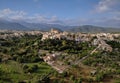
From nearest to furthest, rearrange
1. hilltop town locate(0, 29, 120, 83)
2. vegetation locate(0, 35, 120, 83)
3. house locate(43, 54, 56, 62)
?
1. vegetation locate(0, 35, 120, 83)
2. hilltop town locate(0, 29, 120, 83)
3. house locate(43, 54, 56, 62)

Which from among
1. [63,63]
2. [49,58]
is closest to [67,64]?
[63,63]


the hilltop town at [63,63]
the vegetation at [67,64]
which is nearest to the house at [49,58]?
the hilltop town at [63,63]

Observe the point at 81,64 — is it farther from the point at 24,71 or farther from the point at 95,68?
the point at 24,71

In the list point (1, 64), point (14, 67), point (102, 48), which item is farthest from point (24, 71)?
point (102, 48)

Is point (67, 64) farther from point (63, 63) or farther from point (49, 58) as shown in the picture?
point (49, 58)

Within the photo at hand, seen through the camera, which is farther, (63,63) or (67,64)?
(63,63)

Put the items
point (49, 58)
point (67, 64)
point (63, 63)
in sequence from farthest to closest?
point (49, 58) < point (63, 63) < point (67, 64)

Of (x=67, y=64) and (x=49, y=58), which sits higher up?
(x=49, y=58)

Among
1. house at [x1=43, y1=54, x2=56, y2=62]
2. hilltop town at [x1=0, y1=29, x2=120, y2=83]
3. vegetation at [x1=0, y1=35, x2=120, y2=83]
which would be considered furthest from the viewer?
house at [x1=43, y1=54, x2=56, y2=62]

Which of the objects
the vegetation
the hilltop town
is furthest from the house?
the vegetation

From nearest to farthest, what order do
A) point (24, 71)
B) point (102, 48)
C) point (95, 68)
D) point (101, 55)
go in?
1. point (24, 71)
2. point (95, 68)
3. point (101, 55)
4. point (102, 48)

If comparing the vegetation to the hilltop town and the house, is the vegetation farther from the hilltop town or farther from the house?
the house
